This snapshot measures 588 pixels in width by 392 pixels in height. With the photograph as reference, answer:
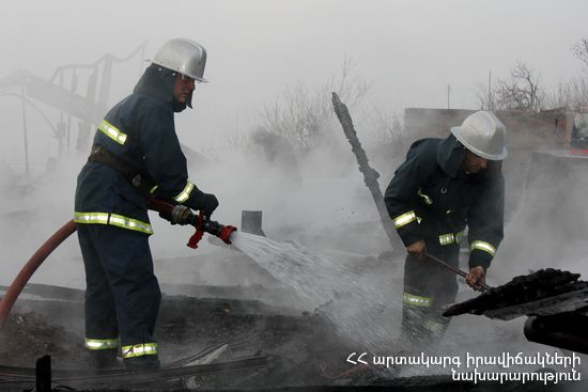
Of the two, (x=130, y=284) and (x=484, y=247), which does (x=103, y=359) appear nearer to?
(x=130, y=284)

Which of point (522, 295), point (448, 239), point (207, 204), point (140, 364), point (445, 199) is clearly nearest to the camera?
point (522, 295)

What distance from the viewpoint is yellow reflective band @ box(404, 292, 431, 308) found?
3.73 meters

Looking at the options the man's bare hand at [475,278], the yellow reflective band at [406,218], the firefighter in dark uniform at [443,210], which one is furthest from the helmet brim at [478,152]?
the man's bare hand at [475,278]

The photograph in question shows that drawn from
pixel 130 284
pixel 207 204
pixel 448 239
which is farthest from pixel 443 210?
pixel 130 284

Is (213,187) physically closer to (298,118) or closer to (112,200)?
(112,200)

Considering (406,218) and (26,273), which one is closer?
(26,273)

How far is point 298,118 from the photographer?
50.2 ft

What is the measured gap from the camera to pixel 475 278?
3514 millimetres

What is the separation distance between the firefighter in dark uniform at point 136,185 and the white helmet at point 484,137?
4.99 feet

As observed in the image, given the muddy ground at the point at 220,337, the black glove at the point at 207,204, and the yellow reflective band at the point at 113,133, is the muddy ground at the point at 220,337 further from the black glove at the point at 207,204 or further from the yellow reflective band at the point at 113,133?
the yellow reflective band at the point at 113,133

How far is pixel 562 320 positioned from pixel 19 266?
638cm

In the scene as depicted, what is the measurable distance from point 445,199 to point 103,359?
2.17 m

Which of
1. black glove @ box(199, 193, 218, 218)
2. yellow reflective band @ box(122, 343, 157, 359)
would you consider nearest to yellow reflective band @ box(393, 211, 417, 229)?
black glove @ box(199, 193, 218, 218)

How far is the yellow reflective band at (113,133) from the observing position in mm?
3158
